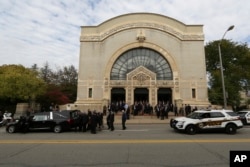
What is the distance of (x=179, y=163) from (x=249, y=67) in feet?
156

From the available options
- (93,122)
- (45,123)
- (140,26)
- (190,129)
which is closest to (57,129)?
(45,123)

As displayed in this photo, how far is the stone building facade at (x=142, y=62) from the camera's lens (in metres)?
42.8

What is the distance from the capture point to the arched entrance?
43.4m

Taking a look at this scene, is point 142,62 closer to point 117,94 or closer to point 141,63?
point 141,63

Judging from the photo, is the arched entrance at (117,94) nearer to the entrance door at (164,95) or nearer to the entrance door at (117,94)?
the entrance door at (117,94)

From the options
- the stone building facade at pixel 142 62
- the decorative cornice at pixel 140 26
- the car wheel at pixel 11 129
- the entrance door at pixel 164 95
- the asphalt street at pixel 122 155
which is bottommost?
the asphalt street at pixel 122 155

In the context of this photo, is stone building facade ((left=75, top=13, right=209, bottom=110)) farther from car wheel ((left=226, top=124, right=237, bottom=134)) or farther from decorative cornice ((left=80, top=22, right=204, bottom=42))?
car wheel ((left=226, top=124, right=237, bottom=134))

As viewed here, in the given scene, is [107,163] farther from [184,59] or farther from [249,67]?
[249,67]

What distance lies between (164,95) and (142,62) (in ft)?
20.8

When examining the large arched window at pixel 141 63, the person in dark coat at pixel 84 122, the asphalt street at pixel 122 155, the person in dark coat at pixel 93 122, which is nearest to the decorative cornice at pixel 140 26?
the large arched window at pixel 141 63

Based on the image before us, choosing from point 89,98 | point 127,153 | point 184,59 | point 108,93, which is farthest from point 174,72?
point 127,153

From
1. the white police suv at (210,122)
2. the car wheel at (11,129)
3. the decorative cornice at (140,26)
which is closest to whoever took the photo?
the white police suv at (210,122)

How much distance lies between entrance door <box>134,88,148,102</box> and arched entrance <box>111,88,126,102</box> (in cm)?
191

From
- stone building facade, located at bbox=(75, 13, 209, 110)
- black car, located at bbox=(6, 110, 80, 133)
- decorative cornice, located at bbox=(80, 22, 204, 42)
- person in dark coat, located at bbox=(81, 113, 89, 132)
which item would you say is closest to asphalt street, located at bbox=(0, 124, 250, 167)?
black car, located at bbox=(6, 110, 80, 133)
